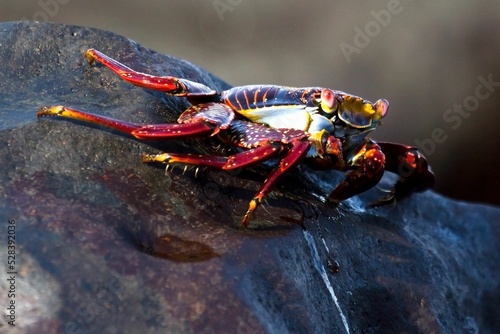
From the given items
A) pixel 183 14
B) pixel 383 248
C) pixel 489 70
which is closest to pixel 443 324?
pixel 383 248

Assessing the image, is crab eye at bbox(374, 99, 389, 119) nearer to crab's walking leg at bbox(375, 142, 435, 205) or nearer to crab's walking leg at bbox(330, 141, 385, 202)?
crab's walking leg at bbox(330, 141, 385, 202)

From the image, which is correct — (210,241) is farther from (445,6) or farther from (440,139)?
(445,6)

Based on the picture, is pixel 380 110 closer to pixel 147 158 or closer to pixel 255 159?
pixel 255 159

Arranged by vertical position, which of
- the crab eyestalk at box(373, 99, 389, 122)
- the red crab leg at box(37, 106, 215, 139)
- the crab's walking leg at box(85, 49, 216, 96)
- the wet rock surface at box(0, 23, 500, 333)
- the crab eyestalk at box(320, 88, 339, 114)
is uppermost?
the crab eyestalk at box(373, 99, 389, 122)

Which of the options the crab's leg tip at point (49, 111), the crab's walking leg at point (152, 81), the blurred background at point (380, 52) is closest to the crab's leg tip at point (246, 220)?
the crab's walking leg at point (152, 81)

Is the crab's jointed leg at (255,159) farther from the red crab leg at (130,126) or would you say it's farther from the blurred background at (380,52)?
the blurred background at (380,52)

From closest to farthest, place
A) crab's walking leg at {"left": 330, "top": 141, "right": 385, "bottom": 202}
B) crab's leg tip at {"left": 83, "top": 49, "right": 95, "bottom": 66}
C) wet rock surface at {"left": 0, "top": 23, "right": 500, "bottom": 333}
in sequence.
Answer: wet rock surface at {"left": 0, "top": 23, "right": 500, "bottom": 333} → crab's leg tip at {"left": 83, "top": 49, "right": 95, "bottom": 66} → crab's walking leg at {"left": 330, "top": 141, "right": 385, "bottom": 202}

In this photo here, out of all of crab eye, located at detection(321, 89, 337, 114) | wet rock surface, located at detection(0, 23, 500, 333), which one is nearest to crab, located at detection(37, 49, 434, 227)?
crab eye, located at detection(321, 89, 337, 114)
